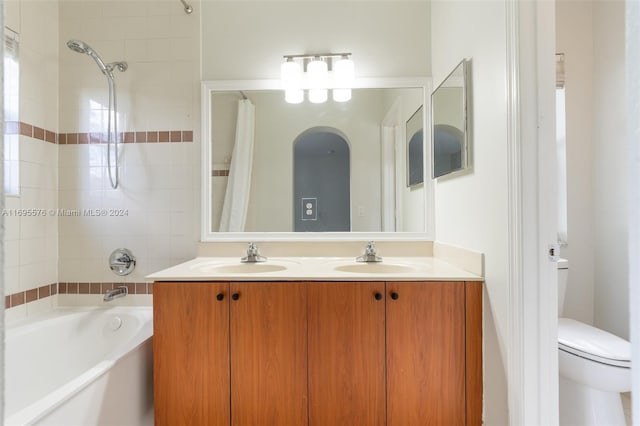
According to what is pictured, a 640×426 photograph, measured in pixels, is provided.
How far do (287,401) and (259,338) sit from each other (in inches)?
10.7

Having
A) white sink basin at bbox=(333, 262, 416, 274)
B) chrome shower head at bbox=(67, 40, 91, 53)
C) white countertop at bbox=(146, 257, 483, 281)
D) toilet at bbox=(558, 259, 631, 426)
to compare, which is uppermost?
chrome shower head at bbox=(67, 40, 91, 53)

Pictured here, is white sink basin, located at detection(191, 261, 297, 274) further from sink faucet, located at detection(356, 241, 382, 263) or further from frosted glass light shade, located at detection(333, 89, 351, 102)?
frosted glass light shade, located at detection(333, 89, 351, 102)

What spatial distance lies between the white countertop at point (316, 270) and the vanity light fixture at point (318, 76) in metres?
0.94

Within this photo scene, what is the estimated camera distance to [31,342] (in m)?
1.48

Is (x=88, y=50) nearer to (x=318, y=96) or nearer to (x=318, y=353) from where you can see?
(x=318, y=96)

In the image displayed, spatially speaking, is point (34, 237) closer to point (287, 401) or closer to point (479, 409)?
point (287, 401)

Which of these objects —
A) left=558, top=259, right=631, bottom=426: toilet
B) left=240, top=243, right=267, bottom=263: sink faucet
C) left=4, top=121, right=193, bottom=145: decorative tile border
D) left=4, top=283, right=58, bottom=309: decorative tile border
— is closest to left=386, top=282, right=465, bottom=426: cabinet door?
left=558, top=259, right=631, bottom=426: toilet

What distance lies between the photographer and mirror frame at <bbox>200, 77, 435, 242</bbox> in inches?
68.3

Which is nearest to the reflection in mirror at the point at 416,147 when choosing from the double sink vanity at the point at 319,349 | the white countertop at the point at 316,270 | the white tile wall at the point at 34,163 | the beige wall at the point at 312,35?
the beige wall at the point at 312,35

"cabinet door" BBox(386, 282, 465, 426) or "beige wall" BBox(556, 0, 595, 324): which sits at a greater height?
"beige wall" BBox(556, 0, 595, 324)

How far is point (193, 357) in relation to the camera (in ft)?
4.02

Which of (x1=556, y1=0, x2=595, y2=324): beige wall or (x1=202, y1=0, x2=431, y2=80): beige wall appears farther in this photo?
(x1=556, y1=0, x2=595, y2=324): beige wall

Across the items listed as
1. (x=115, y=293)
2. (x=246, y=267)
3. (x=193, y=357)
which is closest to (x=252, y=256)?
(x=246, y=267)

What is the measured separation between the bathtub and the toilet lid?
1.82m
